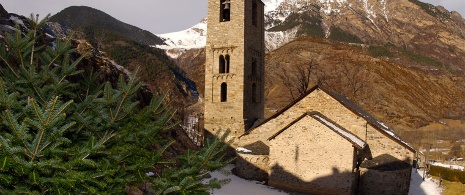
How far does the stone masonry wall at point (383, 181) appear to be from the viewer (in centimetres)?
1423

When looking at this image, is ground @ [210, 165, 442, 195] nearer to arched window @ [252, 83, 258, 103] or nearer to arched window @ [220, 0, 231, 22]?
arched window @ [252, 83, 258, 103]

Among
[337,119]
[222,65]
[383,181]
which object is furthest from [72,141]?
[222,65]

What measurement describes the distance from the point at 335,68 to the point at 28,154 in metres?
81.8

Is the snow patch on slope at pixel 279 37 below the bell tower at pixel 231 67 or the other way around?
the other way around

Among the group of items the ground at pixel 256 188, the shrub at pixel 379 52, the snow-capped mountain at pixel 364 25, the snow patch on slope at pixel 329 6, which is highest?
the snow patch on slope at pixel 329 6

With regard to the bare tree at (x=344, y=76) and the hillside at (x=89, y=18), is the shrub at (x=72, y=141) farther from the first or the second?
the hillside at (x=89, y=18)

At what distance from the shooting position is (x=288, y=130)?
14.7 metres

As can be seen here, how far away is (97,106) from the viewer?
456cm

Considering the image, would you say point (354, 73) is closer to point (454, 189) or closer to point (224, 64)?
point (454, 189)

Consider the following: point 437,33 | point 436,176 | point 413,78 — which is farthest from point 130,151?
point 437,33

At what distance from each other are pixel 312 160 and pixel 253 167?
3328mm

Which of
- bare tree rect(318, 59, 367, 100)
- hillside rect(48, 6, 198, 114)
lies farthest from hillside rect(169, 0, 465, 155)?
hillside rect(48, 6, 198, 114)

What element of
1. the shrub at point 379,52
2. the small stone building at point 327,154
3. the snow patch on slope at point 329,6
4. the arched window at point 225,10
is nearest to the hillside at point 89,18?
the arched window at point 225,10

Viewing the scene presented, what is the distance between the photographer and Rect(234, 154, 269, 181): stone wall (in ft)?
54.0
